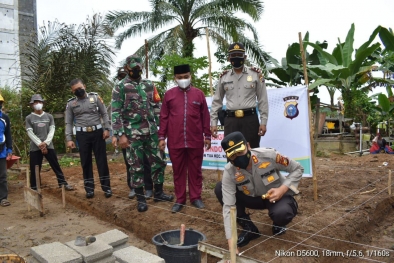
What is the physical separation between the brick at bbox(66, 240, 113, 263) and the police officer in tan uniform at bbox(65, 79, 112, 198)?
8.47ft

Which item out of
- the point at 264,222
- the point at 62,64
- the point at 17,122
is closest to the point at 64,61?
the point at 62,64

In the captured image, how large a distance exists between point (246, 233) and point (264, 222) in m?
0.56

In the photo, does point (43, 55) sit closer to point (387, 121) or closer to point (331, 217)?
point (331, 217)

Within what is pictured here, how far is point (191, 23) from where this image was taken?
12.8 metres

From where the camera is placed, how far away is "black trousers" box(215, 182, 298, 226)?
3.08 metres

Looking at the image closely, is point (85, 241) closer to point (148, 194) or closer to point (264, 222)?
point (264, 222)

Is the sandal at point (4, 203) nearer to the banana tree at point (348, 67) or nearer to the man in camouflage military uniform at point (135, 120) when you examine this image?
the man in camouflage military uniform at point (135, 120)

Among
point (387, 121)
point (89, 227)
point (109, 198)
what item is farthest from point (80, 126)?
point (387, 121)

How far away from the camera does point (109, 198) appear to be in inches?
206

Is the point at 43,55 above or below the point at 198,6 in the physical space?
below

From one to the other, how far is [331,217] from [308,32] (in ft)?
31.0

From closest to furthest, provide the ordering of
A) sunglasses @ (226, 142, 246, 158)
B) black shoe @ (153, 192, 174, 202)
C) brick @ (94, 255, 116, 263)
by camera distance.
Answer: brick @ (94, 255, 116, 263)
sunglasses @ (226, 142, 246, 158)
black shoe @ (153, 192, 174, 202)

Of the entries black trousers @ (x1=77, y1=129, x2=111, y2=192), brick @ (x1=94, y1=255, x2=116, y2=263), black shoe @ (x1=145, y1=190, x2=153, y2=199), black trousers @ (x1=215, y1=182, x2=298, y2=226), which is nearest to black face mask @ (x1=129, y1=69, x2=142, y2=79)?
black trousers @ (x1=77, y1=129, x2=111, y2=192)

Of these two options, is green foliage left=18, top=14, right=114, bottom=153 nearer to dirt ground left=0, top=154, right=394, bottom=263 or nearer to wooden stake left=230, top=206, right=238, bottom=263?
dirt ground left=0, top=154, right=394, bottom=263
